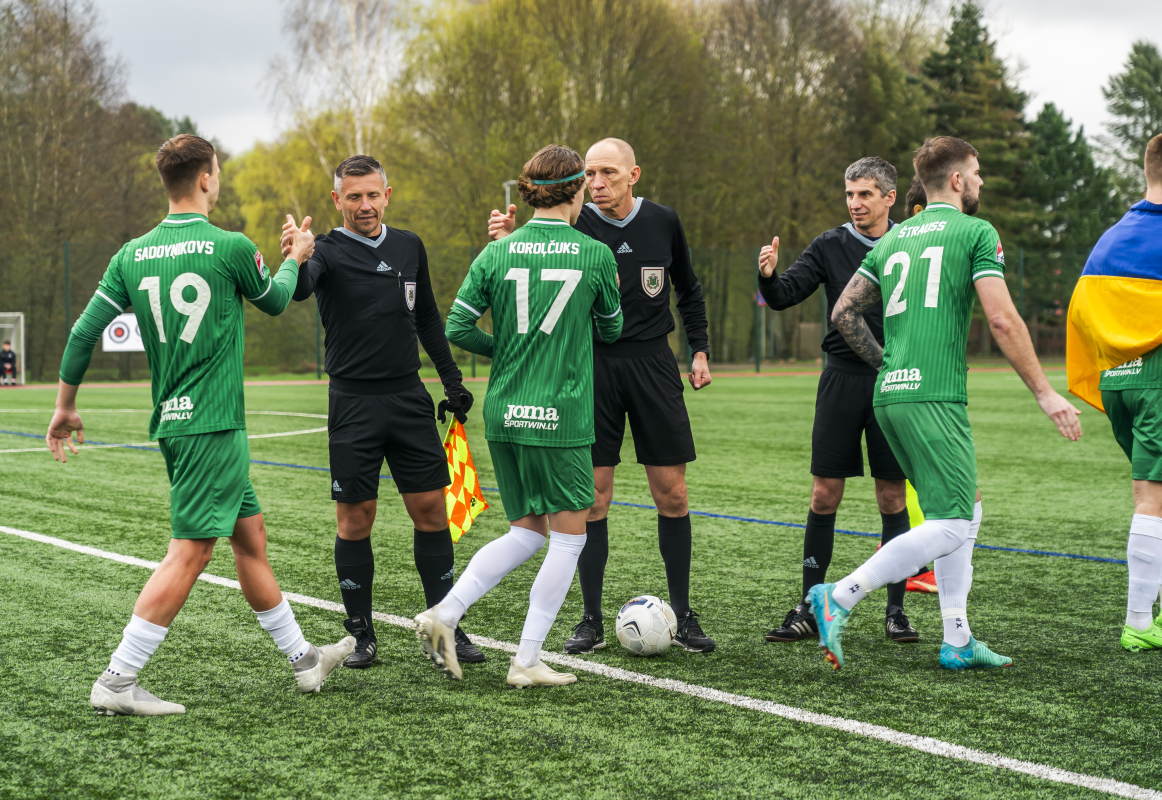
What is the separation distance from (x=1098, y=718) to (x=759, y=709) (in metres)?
1.13

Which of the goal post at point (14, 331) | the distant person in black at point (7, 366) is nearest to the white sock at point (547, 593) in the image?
the distant person in black at point (7, 366)

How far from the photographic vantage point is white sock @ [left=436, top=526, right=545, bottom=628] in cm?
375

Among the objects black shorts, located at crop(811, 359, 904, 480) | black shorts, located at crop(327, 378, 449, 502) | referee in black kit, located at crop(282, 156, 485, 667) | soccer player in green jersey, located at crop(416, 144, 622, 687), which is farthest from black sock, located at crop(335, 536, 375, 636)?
black shorts, located at crop(811, 359, 904, 480)

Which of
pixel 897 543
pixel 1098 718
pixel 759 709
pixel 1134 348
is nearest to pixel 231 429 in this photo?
pixel 759 709

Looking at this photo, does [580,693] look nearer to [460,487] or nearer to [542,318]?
[542,318]

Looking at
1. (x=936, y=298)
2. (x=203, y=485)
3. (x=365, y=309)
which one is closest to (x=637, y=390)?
(x=365, y=309)

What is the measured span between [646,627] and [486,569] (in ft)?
2.93

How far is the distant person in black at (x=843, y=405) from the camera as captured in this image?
4715 mm

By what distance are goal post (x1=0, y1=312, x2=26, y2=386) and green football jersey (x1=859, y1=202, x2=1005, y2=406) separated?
28.2 meters

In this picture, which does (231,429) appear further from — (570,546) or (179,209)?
(570,546)

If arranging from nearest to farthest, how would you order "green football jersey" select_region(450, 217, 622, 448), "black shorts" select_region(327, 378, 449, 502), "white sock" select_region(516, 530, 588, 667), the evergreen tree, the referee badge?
"green football jersey" select_region(450, 217, 622, 448)
"white sock" select_region(516, 530, 588, 667)
"black shorts" select_region(327, 378, 449, 502)
the referee badge
the evergreen tree

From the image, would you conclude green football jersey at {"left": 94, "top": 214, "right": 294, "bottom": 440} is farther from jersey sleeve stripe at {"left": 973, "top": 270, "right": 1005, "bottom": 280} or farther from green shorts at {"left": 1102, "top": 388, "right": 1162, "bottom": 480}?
green shorts at {"left": 1102, "top": 388, "right": 1162, "bottom": 480}

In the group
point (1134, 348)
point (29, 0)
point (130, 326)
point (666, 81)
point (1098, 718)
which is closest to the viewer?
point (1098, 718)

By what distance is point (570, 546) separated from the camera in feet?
12.9
